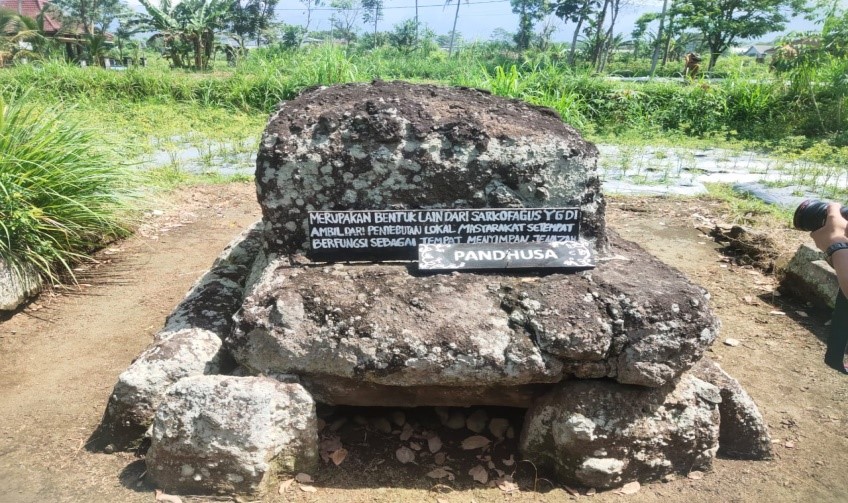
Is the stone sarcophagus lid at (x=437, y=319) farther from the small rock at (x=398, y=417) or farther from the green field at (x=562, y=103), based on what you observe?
the green field at (x=562, y=103)

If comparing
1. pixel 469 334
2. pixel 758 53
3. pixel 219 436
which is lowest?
pixel 219 436

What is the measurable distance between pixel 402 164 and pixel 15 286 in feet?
8.49

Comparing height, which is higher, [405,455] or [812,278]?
[812,278]

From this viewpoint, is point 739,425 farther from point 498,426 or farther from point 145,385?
point 145,385

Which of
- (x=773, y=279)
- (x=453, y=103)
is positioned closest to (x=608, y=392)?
(x=453, y=103)

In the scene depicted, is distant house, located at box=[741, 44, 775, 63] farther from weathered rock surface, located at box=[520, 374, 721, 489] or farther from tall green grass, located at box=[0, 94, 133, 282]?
tall green grass, located at box=[0, 94, 133, 282]

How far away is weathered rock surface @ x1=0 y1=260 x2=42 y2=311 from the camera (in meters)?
3.68

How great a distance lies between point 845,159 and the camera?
778cm

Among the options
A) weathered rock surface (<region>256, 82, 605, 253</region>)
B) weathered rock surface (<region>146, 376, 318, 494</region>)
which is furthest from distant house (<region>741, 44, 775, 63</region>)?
weathered rock surface (<region>146, 376, 318, 494</region>)

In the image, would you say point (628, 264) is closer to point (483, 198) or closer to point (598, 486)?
point (483, 198)

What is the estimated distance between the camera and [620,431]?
2.35 m

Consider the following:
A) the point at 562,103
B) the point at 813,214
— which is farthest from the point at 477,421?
the point at 562,103

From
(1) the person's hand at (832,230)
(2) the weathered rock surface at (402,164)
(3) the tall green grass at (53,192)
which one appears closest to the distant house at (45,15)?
(3) the tall green grass at (53,192)

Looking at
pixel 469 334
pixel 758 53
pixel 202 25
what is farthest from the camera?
pixel 758 53
